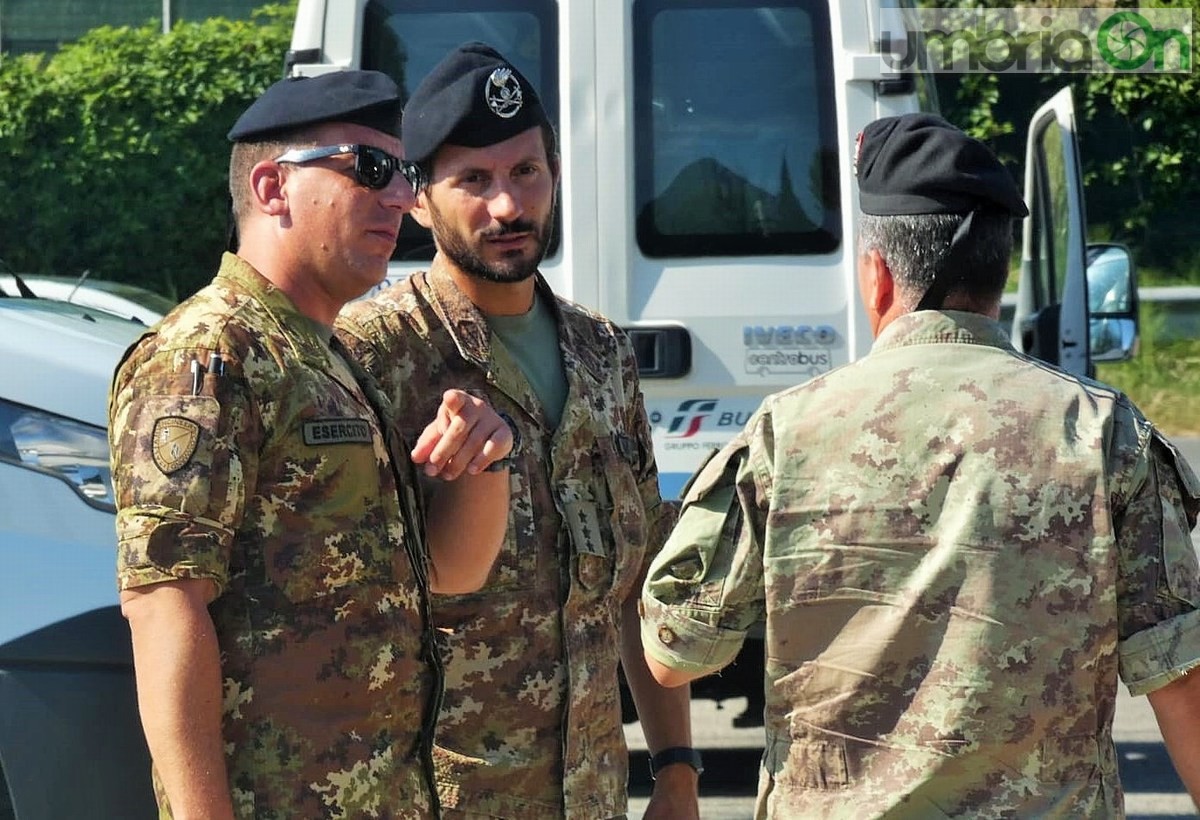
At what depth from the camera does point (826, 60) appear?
490 cm

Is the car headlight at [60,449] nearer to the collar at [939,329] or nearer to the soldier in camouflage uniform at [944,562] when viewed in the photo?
the soldier in camouflage uniform at [944,562]

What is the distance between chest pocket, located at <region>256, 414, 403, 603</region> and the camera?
2070 mm

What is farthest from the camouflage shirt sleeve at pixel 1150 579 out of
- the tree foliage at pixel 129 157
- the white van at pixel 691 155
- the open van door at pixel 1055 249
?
the tree foliage at pixel 129 157

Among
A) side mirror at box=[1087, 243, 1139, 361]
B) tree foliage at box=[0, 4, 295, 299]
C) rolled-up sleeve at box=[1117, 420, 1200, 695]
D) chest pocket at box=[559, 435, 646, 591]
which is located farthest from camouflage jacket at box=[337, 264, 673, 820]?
tree foliage at box=[0, 4, 295, 299]

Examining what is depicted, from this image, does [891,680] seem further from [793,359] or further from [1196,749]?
[793,359]

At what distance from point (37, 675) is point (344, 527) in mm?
917

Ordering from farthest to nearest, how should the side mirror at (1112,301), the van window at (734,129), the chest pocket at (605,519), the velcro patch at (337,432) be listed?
1. the side mirror at (1112,301)
2. the van window at (734,129)
3. the chest pocket at (605,519)
4. the velcro patch at (337,432)

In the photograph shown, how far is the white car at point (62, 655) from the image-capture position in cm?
274

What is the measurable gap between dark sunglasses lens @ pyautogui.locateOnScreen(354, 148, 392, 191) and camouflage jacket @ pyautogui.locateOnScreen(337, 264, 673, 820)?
0.40m

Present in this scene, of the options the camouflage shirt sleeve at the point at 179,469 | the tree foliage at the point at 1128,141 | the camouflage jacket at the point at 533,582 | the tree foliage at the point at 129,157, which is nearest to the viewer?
the camouflage shirt sleeve at the point at 179,469

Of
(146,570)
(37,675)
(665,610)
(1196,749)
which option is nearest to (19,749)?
(37,675)

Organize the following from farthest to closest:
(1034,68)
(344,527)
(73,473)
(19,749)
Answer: (1034,68), (73,473), (19,749), (344,527)

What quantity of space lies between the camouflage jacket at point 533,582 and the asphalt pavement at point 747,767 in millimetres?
2598

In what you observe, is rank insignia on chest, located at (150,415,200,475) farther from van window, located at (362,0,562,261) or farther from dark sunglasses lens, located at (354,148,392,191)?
van window, located at (362,0,562,261)
